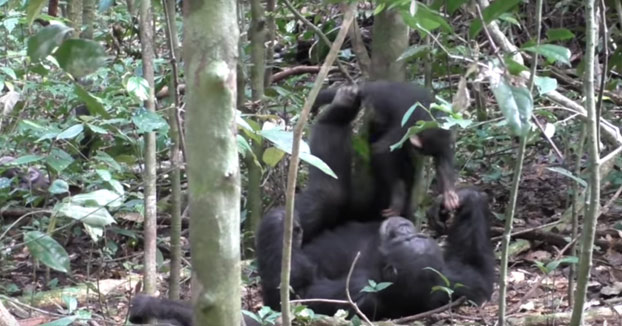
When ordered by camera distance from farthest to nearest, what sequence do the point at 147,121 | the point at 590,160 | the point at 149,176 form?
the point at 149,176, the point at 147,121, the point at 590,160

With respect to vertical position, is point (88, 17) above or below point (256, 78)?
above

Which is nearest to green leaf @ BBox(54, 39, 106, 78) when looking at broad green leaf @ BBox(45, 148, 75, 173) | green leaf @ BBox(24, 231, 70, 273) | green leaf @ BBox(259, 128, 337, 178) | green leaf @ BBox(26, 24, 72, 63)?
green leaf @ BBox(26, 24, 72, 63)

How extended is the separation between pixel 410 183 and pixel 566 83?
1.69m

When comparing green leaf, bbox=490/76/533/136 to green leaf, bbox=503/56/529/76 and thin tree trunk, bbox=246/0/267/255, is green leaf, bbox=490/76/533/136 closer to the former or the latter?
green leaf, bbox=503/56/529/76

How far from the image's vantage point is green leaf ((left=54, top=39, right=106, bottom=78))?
6.86ft

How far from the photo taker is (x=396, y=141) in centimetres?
461

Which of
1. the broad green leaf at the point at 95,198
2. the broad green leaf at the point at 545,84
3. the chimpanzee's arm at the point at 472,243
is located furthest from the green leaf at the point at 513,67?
the chimpanzee's arm at the point at 472,243

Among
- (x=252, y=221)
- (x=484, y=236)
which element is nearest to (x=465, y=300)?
(x=484, y=236)

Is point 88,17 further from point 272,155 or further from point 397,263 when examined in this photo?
point 272,155

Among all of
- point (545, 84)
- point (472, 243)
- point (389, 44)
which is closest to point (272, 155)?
point (545, 84)

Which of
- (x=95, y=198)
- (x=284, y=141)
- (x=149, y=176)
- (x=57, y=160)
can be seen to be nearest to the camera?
(x=284, y=141)

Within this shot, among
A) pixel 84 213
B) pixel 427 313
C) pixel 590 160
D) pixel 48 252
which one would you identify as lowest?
pixel 427 313

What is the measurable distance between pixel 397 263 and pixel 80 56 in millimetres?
2586

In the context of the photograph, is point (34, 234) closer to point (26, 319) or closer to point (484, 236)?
point (26, 319)
